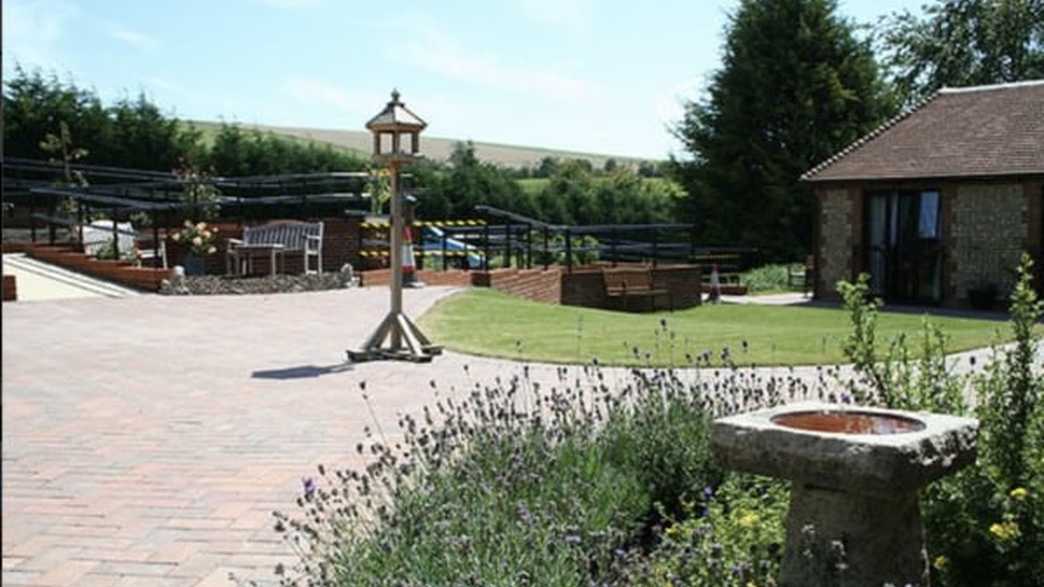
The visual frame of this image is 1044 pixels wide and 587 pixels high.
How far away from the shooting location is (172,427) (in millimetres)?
7191

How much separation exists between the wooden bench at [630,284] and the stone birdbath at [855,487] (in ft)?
55.6

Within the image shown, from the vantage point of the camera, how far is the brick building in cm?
2031

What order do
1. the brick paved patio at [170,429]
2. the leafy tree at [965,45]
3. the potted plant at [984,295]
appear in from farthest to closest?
1. the leafy tree at [965,45]
2. the potted plant at [984,295]
3. the brick paved patio at [170,429]

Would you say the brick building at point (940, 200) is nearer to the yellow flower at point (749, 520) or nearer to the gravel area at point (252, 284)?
the gravel area at point (252, 284)

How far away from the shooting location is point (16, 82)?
2272 cm

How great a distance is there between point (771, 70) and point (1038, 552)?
1214 inches

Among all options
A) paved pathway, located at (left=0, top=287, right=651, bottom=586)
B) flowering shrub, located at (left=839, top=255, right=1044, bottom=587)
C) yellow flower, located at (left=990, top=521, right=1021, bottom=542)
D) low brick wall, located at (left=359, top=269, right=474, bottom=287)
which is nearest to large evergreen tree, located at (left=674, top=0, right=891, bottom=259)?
low brick wall, located at (left=359, top=269, right=474, bottom=287)

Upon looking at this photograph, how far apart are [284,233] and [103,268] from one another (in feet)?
10.4

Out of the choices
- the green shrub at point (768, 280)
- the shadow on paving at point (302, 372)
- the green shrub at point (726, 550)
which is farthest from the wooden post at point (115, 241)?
the green shrub at point (768, 280)

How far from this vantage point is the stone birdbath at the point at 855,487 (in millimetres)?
3264

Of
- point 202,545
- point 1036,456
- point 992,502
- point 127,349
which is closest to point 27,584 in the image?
point 202,545

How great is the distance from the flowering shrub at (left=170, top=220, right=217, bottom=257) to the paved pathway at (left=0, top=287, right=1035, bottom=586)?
432 centimetres

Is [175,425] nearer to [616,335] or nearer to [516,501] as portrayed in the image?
[516,501]

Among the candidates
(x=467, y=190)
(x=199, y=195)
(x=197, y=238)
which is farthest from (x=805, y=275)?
(x=197, y=238)
